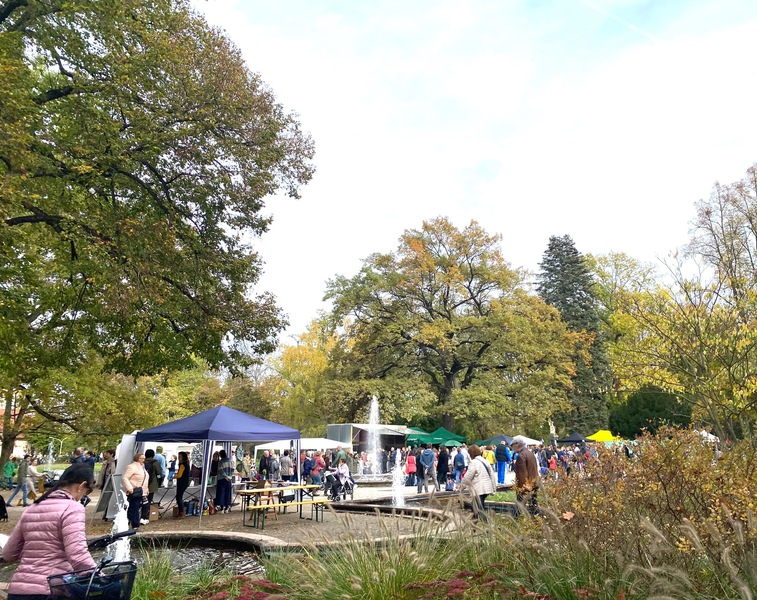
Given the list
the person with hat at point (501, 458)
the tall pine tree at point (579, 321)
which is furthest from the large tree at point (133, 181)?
the tall pine tree at point (579, 321)

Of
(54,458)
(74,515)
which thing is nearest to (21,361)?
(74,515)

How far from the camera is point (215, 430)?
1388 centimetres

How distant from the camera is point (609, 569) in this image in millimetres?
4074

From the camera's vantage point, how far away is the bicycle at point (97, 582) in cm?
362

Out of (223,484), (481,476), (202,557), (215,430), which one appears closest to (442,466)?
(223,484)

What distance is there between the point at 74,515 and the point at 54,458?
231ft

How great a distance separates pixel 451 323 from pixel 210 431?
79.8 feet

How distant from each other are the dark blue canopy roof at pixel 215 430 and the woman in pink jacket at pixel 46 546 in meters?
9.95

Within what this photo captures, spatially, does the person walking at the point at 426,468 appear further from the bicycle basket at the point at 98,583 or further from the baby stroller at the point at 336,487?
the bicycle basket at the point at 98,583

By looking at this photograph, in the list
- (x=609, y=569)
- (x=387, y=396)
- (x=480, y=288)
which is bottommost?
(x=609, y=569)

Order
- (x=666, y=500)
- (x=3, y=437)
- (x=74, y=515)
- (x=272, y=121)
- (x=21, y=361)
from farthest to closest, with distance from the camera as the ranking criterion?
1. (x=3, y=437)
2. (x=272, y=121)
3. (x=21, y=361)
4. (x=666, y=500)
5. (x=74, y=515)

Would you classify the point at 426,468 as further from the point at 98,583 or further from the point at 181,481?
the point at 98,583

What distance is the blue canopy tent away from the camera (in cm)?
1395

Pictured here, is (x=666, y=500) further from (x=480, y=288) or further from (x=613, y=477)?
(x=480, y=288)
